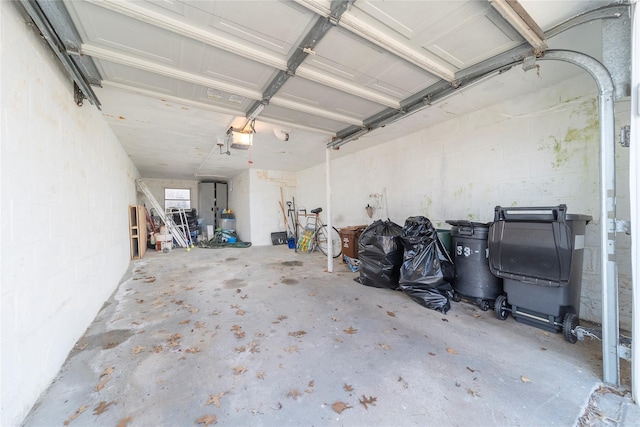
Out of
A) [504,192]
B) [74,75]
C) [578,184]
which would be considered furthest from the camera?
[504,192]

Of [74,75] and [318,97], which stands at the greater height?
[318,97]

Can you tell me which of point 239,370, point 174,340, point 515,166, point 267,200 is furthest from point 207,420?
point 267,200

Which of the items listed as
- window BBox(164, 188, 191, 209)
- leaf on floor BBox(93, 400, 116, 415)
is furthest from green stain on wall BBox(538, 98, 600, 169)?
window BBox(164, 188, 191, 209)

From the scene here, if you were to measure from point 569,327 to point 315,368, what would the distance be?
7.10ft

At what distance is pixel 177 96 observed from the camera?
2.69 m

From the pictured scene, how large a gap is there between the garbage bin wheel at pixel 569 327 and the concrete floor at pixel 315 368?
0.19 feet

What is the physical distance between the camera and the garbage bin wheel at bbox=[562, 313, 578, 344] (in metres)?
Answer: 1.97

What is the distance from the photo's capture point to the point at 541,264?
2043 millimetres

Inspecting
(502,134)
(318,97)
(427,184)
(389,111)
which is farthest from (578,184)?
(318,97)

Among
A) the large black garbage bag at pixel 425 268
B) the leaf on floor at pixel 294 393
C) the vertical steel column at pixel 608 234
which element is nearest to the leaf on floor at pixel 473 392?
the vertical steel column at pixel 608 234

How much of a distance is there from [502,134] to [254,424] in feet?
12.4

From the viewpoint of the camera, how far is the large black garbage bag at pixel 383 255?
10.7ft

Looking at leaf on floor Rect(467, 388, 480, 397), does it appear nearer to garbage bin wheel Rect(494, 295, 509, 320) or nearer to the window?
garbage bin wheel Rect(494, 295, 509, 320)

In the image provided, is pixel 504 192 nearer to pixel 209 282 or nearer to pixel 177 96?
pixel 177 96
